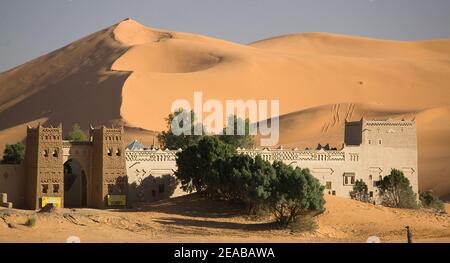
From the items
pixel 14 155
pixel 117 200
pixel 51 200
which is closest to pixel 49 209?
pixel 51 200

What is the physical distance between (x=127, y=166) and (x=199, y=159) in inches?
141

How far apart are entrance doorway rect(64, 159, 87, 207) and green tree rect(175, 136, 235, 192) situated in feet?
15.1

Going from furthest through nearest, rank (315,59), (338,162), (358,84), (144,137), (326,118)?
(315,59) < (358,84) < (326,118) < (144,137) < (338,162)

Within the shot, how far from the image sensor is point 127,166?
1895 inches

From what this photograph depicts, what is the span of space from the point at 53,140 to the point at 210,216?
8071mm

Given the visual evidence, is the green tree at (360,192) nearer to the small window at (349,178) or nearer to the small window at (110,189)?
the small window at (349,178)

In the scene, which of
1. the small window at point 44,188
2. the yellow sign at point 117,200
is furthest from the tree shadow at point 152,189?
the small window at point 44,188

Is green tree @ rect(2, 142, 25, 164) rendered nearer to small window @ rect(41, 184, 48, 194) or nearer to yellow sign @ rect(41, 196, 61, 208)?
small window @ rect(41, 184, 48, 194)

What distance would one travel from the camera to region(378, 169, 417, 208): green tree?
52219 mm

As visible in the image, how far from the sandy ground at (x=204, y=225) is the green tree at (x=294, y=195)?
0.93 m

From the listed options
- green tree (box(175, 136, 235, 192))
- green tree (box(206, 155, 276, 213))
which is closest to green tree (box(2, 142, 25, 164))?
green tree (box(175, 136, 235, 192))
